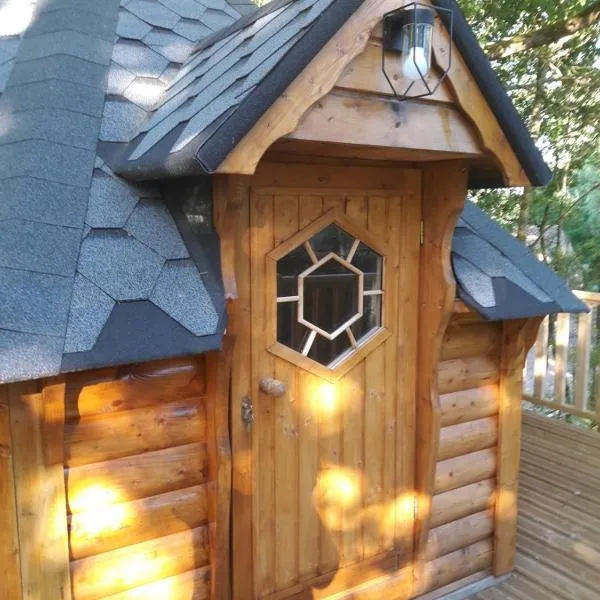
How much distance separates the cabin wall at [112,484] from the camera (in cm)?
188

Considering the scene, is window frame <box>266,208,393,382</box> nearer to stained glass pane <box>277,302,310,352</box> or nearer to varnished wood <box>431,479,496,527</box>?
stained glass pane <box>277,302,310,352</box>

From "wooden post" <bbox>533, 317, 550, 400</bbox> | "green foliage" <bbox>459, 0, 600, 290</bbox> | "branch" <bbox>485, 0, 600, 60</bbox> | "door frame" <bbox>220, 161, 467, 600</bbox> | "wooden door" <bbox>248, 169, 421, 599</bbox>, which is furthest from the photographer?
"green foliage" <bbox>459, 0, 600, 290</bbox>

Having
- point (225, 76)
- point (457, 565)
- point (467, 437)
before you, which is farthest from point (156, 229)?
point (457, 565)

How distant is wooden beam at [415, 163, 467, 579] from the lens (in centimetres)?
266

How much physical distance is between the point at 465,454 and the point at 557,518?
1.20 m

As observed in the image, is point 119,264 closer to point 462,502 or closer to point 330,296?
point 330,296

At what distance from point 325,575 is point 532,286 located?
1618 millimetres

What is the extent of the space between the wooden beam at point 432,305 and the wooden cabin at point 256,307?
0.04 ft

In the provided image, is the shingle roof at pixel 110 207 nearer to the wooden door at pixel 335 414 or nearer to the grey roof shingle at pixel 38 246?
the grey roof shingle at pixel 38 246

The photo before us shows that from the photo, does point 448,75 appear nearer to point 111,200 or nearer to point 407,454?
point 111,200

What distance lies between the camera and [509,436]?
10.4 feet

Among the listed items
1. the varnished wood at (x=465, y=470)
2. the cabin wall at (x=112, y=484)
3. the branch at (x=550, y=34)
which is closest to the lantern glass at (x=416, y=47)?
the cabin wall at (x=112, y=484)

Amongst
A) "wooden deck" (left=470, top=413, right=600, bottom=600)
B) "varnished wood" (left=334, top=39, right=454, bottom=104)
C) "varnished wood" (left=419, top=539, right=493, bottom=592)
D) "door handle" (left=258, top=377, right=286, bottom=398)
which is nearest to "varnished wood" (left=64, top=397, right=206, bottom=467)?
"door handle" (left=258, top=377, right=286, bottom=398)

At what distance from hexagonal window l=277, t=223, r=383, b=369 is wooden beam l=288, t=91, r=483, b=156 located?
0.51m
